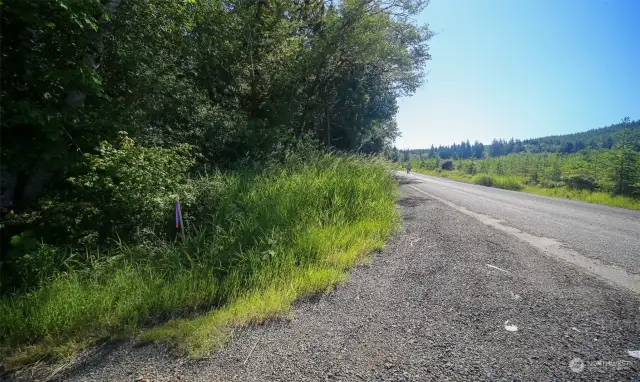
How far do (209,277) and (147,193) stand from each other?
6.77 feet

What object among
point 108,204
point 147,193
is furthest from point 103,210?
point 147,193

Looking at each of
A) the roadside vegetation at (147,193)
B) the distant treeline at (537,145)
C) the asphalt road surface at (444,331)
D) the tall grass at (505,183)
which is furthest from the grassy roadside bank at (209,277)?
the distant treeline at (537,145)

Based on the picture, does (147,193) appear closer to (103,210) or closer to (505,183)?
(103,210)

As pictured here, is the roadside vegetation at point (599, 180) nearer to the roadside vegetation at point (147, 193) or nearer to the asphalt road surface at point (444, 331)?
the roadside vegetation at point (147, 193)

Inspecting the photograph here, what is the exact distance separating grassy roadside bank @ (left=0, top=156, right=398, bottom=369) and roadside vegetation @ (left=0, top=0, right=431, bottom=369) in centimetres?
2

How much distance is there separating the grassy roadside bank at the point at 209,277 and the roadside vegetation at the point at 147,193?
2 cm

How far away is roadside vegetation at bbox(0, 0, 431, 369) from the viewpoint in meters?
2.64

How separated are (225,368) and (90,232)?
11.4 feet

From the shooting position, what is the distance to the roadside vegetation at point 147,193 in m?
2.64

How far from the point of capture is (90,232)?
394 cm

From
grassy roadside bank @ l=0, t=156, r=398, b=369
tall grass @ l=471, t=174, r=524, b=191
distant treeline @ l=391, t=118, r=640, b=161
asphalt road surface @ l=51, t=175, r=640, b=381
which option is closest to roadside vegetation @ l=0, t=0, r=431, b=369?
grassy roadside bank @ l=0, t=156, r=398, b=369

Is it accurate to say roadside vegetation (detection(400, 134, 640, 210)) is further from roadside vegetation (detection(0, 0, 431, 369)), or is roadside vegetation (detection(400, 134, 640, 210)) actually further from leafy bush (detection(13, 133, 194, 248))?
leafy bush (detection(13, 133, 194, 248))

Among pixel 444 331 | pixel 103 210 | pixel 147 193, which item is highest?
pixel 147 193

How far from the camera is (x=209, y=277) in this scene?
3.10 meters
